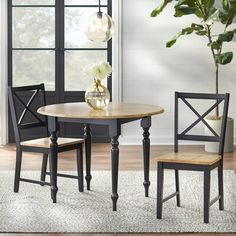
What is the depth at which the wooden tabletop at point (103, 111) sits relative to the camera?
16.7ft

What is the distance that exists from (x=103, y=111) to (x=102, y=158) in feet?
7.19

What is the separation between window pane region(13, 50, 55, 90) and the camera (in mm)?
8438

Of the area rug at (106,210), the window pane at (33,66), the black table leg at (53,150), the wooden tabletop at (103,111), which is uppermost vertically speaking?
the window pane at (33,66)

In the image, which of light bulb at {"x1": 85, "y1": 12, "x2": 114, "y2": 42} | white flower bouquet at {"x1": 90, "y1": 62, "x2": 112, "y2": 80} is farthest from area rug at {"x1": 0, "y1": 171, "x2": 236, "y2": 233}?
light bulb at {"x1": 85, "y1": 12, "x2": 114, "y2": 42}

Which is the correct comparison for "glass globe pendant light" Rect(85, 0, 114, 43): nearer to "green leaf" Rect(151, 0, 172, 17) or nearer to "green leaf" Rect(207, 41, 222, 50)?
"green leaf" Rect(151, 0, 172, 17)

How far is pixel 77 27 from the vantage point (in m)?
8.42

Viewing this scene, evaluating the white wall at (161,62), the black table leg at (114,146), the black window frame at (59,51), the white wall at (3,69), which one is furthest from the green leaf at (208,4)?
the black table leg at (114,146)

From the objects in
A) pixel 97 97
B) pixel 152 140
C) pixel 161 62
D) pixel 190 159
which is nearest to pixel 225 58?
pixel 161 62

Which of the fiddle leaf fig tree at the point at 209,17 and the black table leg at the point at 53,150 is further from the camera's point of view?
the fiddle leaf fig tree at the point at 209,17

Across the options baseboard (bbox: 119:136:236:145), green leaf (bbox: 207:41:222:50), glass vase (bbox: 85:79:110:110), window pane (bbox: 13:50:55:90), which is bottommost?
baseboard (bbox: 119:136:236:145)

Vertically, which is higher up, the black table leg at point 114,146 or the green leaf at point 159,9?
the green leaf at point 159,9

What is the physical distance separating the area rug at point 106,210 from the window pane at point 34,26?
100 inches

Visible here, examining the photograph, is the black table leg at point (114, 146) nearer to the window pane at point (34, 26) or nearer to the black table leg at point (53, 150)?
the black table leg at point (53, 150)

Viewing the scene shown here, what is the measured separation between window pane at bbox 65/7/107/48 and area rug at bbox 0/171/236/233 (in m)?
2.54
